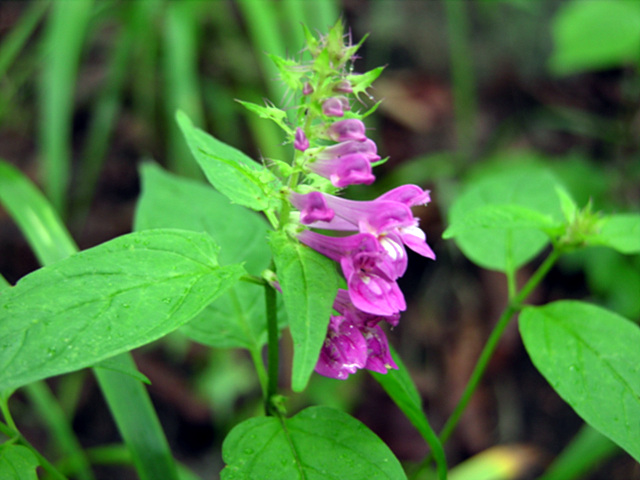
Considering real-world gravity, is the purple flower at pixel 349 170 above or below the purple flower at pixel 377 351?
above

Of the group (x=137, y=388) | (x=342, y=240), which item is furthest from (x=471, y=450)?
(x=342, y=240)

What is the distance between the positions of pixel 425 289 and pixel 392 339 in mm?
434

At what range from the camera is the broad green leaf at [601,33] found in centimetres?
350

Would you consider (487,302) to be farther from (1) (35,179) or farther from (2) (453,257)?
(1) (35,179)

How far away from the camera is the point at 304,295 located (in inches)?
39.0

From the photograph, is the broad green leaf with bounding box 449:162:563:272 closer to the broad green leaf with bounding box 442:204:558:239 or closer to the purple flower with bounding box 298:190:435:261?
the broad green leaf with bounding box 442:204:558:239

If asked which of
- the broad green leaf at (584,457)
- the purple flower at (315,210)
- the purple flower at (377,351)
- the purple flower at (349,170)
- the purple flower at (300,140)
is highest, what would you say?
the purple flower at (300,140)

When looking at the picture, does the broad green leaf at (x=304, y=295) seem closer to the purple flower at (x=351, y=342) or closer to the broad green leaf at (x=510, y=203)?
the purple flower at (x=351, y=342)

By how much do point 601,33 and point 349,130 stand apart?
3.29 meters

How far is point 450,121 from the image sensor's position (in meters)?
4.40

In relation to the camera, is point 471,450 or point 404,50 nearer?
point 471,450

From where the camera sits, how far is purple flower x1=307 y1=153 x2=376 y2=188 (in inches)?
42.7

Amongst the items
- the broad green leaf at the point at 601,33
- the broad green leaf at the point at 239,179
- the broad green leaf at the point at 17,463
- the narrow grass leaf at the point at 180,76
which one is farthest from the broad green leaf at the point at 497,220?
the broad green leaf at the point at 601,33

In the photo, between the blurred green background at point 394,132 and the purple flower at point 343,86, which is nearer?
the purple flower at point 343,86
